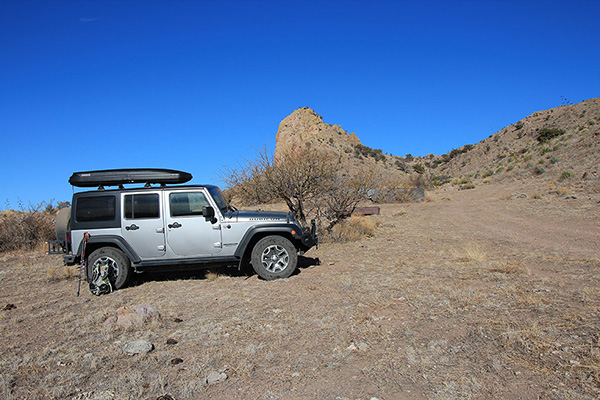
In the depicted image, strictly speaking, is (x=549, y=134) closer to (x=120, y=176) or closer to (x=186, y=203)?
(x=186, y=203)

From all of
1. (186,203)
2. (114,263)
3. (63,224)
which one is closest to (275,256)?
(186,203)

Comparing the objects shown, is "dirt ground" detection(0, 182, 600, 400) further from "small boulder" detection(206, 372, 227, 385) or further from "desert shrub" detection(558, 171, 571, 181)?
"desert shrub" detection(558, 171, 571, 181)

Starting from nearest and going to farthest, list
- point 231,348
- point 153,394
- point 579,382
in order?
point 579,382
point 153,394
point 231,348

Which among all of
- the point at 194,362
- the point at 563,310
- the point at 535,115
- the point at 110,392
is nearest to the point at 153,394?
the point at 110,392

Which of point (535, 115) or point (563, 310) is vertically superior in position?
point (535, 115)

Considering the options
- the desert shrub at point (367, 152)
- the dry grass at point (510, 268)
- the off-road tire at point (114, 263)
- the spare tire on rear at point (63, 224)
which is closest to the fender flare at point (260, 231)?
the off-road tire at point (114, 263)

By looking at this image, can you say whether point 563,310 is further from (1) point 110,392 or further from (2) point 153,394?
(1) point 110,392

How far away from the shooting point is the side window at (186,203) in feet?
24.4

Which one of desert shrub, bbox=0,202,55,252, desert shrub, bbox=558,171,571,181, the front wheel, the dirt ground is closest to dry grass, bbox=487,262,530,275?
the dirt ground

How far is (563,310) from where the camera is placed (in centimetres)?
479

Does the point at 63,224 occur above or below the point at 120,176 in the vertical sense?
below

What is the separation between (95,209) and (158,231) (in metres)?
1.26

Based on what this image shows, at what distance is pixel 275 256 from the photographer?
754 centimetres

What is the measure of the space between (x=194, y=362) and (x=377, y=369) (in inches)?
71.2
